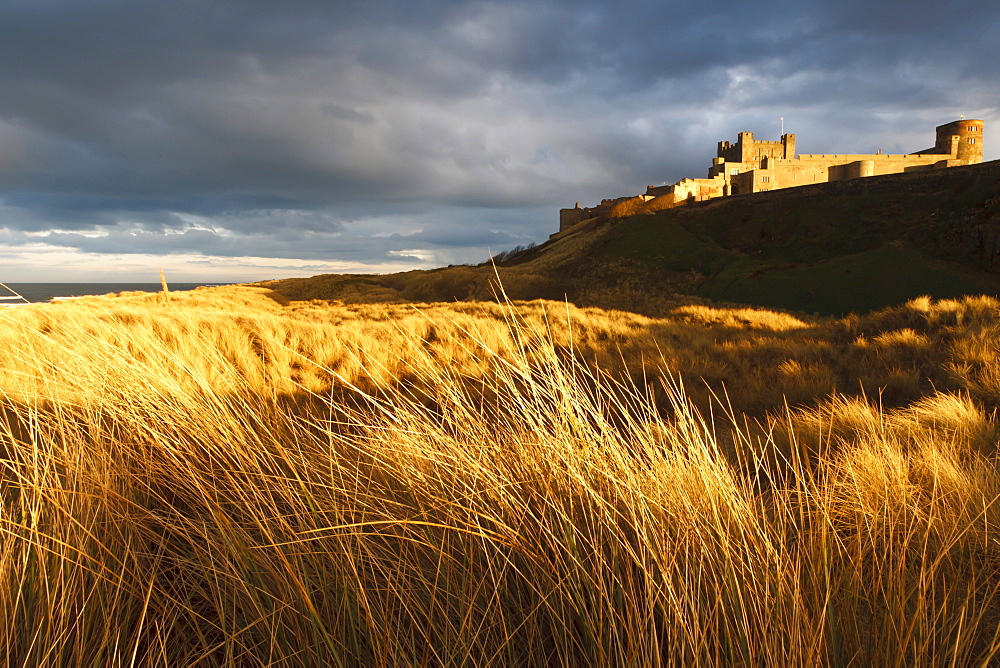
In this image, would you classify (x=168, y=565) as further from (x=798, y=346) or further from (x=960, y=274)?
(x=960, y=274)

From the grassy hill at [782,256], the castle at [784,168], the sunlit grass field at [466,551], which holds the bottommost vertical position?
the sunlit grass field at [466,551]

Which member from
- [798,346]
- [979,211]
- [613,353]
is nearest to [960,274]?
[979,211]

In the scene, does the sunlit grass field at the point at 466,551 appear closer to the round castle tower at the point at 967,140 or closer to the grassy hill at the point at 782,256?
the grassy hill at the point at 782,256

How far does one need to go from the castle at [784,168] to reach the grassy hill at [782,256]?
14114 millimetres

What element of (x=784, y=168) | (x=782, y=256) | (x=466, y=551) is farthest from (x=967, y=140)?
(x=466, y=551)

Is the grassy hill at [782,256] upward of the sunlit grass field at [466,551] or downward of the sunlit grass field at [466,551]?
upward

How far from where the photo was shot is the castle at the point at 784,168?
4712 cm

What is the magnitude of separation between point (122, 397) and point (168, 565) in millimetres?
1091

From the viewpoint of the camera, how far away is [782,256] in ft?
82.4

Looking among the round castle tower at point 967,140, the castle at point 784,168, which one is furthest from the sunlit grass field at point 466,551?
the round castle tower at point 967,140

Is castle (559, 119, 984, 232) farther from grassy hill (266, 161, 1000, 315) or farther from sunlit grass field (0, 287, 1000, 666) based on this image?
sunlit grass field (0, 287, 1000, 666)

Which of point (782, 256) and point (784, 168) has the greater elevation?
point (784, 168)

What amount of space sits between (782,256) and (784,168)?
32787mm

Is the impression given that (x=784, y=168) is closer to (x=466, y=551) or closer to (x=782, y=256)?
(x=782, y=256)
